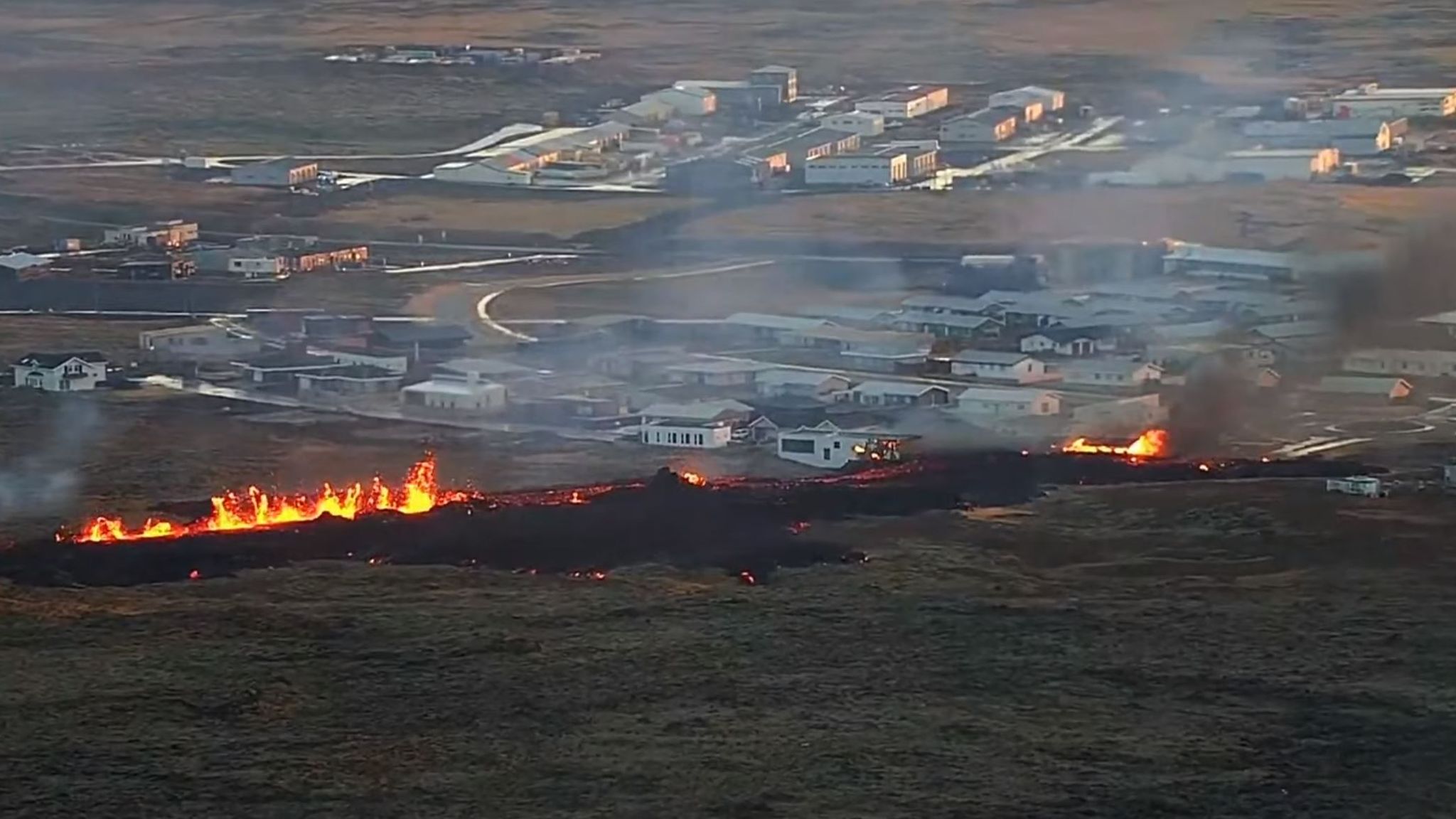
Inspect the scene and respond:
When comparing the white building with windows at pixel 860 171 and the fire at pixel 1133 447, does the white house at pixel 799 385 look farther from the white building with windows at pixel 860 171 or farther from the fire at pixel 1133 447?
the white building with windows at pixel 860 171

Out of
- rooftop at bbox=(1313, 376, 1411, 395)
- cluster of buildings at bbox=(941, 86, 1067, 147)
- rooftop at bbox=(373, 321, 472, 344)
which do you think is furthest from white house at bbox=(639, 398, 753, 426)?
cluster of buildings at bbox=(941, 86, 1067, 147)

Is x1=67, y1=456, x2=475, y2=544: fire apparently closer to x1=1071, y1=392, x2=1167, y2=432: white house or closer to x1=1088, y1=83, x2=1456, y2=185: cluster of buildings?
x1=1071, y1=392, x2=1167, y2=432: white house

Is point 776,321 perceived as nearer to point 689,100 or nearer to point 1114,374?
point 1114,374

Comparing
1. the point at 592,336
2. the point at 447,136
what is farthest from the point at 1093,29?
the point at 592,336

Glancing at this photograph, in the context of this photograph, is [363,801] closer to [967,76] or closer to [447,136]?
Result: [447,136]

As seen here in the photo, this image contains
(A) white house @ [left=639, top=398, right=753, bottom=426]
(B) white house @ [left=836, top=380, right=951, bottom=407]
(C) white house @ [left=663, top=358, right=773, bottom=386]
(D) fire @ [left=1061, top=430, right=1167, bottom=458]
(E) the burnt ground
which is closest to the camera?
(E) the burnt ground

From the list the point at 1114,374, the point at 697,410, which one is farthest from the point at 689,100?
the point at 697,410

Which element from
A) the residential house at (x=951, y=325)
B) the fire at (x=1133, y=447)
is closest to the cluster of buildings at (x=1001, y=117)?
the residential house at (x=951, y=325)

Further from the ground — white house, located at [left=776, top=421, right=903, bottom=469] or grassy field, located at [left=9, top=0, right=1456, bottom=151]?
grassy field, located at [left=9, top=0, right=1456, bottom=151]
